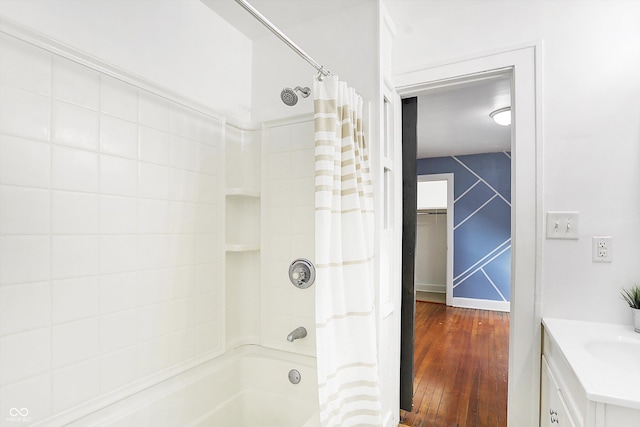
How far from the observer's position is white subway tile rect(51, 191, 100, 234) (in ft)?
3.51

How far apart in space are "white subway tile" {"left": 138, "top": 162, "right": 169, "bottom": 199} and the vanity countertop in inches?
64.5

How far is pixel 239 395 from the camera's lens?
68.4 inches

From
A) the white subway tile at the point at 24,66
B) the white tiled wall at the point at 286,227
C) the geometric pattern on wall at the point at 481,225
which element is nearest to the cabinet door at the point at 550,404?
the white tiled wall at the point at 286,227

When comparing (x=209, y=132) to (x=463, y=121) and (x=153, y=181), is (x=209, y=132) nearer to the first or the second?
(x=153, y=181)

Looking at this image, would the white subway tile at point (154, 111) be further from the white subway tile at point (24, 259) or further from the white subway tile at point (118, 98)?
the white subway tile at point (24, 259)

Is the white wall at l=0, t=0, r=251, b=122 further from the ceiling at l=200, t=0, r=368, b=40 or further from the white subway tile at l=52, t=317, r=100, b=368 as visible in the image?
the white subway tile at l=52, t=317, r=100, b=368

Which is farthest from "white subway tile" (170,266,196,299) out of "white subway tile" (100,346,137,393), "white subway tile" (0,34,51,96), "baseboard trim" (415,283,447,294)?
"baseboard trim" (415,283,447,294)

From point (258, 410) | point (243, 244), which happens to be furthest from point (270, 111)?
point (258, 410)

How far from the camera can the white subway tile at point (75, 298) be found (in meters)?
1.07

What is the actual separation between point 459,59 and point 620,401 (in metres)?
1.63

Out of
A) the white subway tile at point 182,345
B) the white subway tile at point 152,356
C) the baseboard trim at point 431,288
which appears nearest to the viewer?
the white subway tile at point 152,356

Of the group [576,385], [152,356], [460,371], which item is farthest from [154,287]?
[460,371]

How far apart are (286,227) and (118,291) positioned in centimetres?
86

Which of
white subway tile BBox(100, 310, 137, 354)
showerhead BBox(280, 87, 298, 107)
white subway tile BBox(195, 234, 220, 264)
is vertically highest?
showerhead BBox(280, 87, 298, 107)
